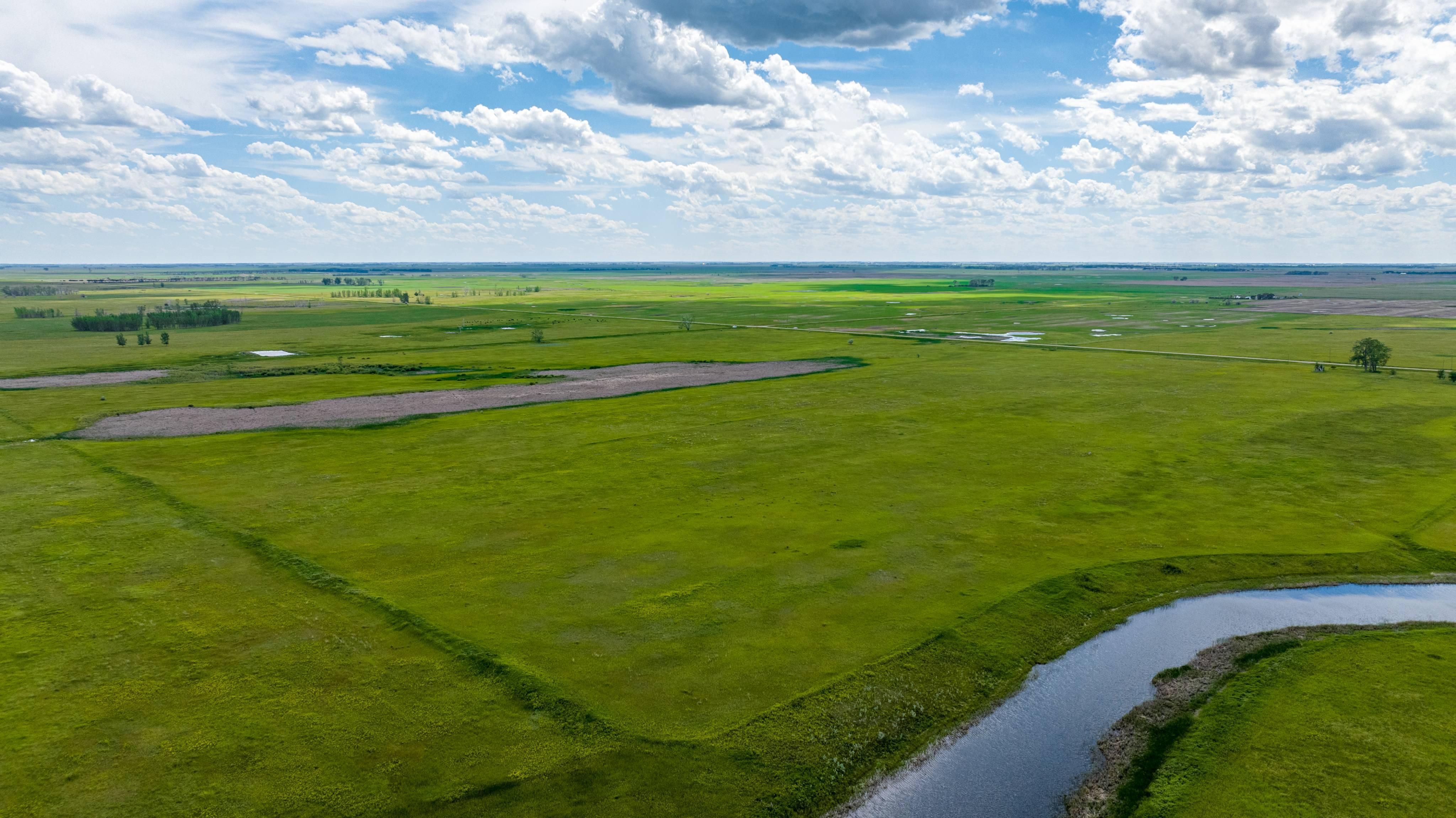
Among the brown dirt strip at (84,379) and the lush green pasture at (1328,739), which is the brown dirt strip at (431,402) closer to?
the brown dirt strip at (84,379)

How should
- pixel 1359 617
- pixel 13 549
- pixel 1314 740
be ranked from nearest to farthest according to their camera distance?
pixel 1314 740, pixel 1359 617, pixel 13 549

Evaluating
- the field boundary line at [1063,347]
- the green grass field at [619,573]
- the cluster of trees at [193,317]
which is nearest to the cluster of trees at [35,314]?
the cluster of trees at [193,317]

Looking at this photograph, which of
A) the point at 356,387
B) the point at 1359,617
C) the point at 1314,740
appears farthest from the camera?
the point at 356,387

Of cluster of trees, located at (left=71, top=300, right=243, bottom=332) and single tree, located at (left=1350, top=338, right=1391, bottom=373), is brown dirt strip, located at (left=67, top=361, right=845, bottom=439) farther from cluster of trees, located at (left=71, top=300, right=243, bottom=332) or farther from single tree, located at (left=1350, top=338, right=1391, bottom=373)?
cluster of trees, located at (left=71, top=300, right=243, bottom=332)

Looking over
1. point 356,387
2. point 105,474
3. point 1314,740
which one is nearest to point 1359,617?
point 1314,740

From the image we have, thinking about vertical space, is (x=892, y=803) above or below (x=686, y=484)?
below

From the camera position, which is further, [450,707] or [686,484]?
[686,484]

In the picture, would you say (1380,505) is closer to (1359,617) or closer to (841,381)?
(1359,617)

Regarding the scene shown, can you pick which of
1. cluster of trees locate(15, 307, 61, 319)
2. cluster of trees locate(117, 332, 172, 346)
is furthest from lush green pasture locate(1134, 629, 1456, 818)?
cluster of trees locate(15, 307, 61, 319)
